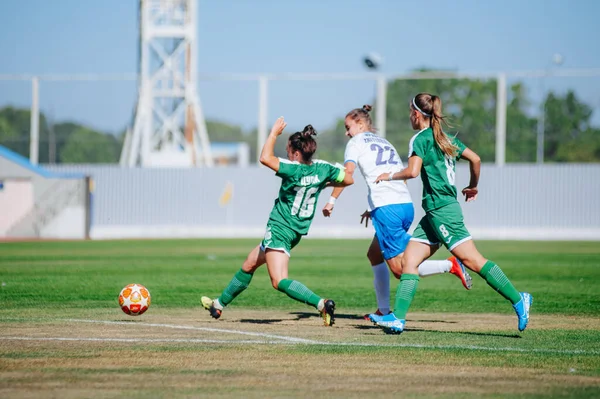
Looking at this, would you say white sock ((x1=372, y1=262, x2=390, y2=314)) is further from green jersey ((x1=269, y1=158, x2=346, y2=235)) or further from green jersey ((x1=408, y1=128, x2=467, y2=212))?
green jersey ((x1=408, y1=128, x2=467, y2=212))

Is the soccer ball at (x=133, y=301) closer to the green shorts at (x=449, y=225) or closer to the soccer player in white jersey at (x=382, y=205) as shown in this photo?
the soccer player in white jersey at (x=382, y=205)

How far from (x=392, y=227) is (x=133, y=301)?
2.77m

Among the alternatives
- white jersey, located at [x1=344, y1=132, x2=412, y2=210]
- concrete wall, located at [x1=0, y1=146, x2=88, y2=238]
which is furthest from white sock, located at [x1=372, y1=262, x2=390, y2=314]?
concrete wall, located at [x1=0, y1=146, x2=88, y2=238]

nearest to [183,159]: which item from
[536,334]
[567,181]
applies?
[567,181]

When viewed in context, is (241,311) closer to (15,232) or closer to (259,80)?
(15,232)

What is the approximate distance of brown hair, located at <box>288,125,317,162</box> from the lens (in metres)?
9.01

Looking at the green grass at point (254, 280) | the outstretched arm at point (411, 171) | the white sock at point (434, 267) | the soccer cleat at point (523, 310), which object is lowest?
the green grass at point (254, 280)

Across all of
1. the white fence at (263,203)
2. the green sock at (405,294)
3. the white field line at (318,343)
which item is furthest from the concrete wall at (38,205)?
the green sock at (405,294)

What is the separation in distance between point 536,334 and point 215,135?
3397 centimetres

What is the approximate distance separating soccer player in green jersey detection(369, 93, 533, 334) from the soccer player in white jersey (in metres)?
0.58

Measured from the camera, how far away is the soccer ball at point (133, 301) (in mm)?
9539

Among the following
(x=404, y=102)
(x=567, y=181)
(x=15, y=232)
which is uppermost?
(x=404, y=102)

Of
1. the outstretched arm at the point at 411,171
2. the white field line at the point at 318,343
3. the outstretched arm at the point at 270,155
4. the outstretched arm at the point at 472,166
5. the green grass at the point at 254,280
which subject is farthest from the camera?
the green grass at the point at 254,280

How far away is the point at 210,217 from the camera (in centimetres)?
3597
